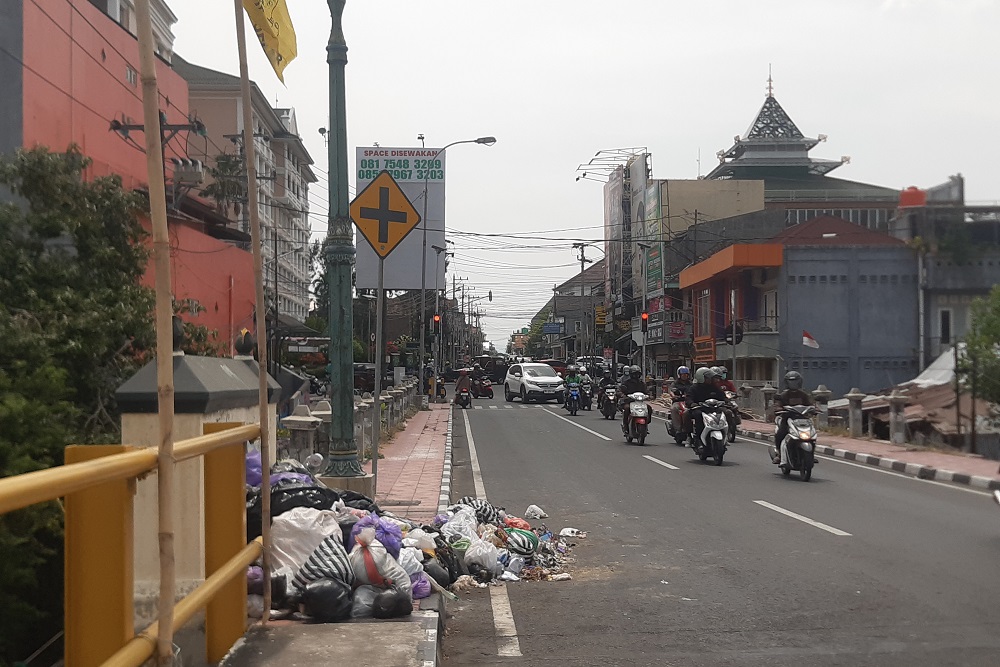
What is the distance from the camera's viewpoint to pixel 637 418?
66.1 ft

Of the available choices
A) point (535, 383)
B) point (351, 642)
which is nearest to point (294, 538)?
point (351, 642)

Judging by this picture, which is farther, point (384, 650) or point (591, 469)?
point (591, 469)

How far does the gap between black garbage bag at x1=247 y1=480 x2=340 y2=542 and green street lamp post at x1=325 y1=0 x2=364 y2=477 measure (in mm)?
2751

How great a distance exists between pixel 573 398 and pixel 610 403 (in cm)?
305

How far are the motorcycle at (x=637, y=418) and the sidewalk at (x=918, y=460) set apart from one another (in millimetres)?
3569

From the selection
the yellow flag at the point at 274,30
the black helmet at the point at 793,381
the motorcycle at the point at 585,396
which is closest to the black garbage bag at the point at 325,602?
the yellow flag at the point at 274,30

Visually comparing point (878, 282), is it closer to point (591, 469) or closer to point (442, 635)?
point (591, 469)

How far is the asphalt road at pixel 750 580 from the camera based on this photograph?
557cm

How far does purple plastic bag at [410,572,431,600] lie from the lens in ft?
20.6

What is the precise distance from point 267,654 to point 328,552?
1166 mm

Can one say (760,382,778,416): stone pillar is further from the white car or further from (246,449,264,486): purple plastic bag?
(246,449,264,486): purple plastic bag

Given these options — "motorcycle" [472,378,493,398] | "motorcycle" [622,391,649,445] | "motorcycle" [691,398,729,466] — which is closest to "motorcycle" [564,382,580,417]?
"motorcycle" [622,391,649,445]

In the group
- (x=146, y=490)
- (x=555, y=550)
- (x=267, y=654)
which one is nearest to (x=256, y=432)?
(x=146, y=490)

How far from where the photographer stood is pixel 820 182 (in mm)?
72125
